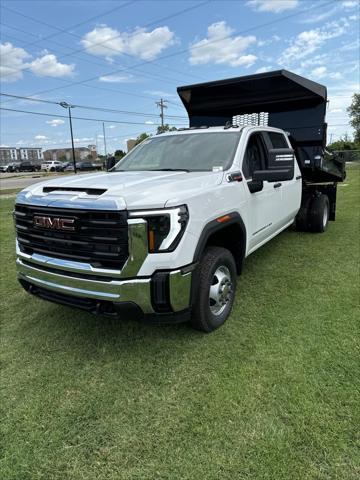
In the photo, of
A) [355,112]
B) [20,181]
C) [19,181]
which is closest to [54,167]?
[19,181]

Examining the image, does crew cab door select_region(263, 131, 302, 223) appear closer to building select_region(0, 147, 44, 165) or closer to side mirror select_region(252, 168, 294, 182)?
side mirror select_region(252, 168, 294, 182)

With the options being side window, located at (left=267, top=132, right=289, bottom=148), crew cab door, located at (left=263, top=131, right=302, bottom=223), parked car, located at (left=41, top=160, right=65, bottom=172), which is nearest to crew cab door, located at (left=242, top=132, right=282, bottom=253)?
crew cab door, located at (left=263, top=131, right=302, bottom=223)

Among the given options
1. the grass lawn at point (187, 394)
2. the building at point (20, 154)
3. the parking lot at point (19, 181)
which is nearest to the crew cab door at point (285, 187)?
the grass lawn at point (187, 394)

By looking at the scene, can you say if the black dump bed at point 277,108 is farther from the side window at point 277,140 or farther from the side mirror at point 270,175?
the side mirror at point 270,175

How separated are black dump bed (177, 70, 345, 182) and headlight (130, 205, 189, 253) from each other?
13.9 ft

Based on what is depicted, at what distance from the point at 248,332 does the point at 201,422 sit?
1223mm

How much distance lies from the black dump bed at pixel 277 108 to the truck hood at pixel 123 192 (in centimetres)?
358

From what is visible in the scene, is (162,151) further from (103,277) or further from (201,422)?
(201,422)

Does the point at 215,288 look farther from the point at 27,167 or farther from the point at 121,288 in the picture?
the point at 27,167

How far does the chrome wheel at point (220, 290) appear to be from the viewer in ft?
11.1

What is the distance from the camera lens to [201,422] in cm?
240

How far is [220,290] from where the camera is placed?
3.45 meters

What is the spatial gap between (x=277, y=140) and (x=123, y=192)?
328 cm

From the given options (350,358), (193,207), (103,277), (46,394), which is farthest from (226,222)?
(46,394)
